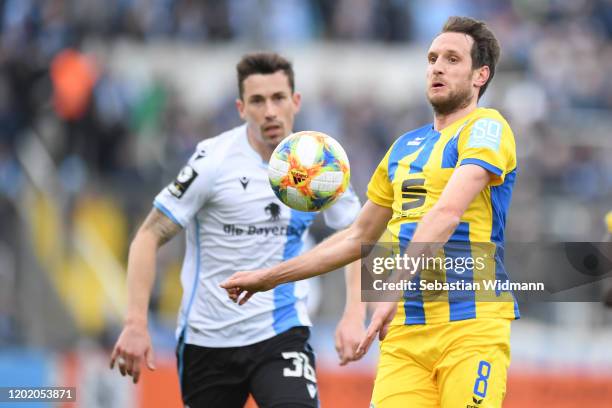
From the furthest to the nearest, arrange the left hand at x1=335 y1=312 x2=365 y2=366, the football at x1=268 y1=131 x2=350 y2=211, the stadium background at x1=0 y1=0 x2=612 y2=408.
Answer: the stadium background at x1=0 y1=0 x2=612 y2=408, the left hand at x1=335 y1=312 x2=365 y2=366, the football at x1=268 y1=131 x2=350 y2=211

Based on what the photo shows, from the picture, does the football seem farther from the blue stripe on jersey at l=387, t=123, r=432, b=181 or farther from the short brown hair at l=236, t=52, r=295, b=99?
the short brown hair at l=236, t=52, r=295, b=99

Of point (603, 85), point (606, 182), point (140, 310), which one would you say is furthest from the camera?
point (603, 85)

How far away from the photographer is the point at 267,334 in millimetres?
7844

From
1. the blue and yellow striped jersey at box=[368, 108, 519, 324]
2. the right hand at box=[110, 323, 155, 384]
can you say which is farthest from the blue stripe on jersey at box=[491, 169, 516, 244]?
the right hand at box=[110, 323, 155, 384]

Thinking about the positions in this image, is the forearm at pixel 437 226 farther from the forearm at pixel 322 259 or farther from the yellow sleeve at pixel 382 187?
the yellow sleeve at pixel 382 187

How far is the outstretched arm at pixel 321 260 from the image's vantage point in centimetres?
635

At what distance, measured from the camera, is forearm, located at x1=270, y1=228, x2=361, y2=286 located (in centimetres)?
644

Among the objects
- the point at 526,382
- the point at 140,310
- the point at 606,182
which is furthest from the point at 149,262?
the point at 606,182

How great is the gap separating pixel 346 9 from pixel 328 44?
0.64 m

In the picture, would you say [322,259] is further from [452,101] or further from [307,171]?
[452,101]

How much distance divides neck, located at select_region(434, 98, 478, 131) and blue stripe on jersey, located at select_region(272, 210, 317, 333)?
1562 mm

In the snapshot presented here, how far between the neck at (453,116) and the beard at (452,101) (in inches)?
0.6

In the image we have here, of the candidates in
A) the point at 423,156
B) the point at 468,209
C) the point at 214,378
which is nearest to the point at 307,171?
the point at 423,156

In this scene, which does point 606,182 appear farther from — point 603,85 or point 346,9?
point 346,9
